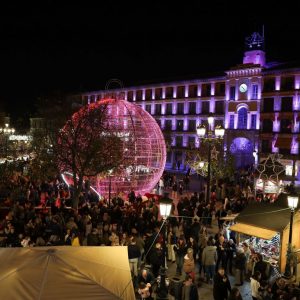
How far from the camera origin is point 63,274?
609 centimetres

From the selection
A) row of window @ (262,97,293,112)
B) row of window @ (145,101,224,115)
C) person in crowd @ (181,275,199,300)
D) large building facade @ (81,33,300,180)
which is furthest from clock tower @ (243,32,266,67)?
person in crowd @ (181,275,199,300)

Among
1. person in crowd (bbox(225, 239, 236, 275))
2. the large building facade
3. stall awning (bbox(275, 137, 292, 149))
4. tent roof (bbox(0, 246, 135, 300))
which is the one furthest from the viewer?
the large building facade

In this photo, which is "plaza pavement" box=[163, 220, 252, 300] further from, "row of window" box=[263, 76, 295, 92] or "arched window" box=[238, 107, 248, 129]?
"arched window" box=[238, 107, 248, 129]

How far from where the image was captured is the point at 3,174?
19.2 m

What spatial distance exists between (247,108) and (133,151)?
28.5 m

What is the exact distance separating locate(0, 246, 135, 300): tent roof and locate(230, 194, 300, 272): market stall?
20.1 feet

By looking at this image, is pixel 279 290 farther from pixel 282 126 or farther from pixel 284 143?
pixel 282 126

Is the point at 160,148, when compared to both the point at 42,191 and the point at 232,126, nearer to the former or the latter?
the point at 42,191

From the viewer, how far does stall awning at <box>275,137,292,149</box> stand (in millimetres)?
41344

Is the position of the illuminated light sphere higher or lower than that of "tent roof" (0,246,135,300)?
higher

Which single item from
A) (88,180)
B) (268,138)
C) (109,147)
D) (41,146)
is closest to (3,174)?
(41,146)

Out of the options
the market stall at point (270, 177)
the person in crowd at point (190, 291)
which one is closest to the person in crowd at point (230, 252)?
the person in crowd at point (190, 291)

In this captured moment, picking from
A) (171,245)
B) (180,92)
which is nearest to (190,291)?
(171,245)

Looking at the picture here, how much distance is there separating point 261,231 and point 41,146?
12.8m
